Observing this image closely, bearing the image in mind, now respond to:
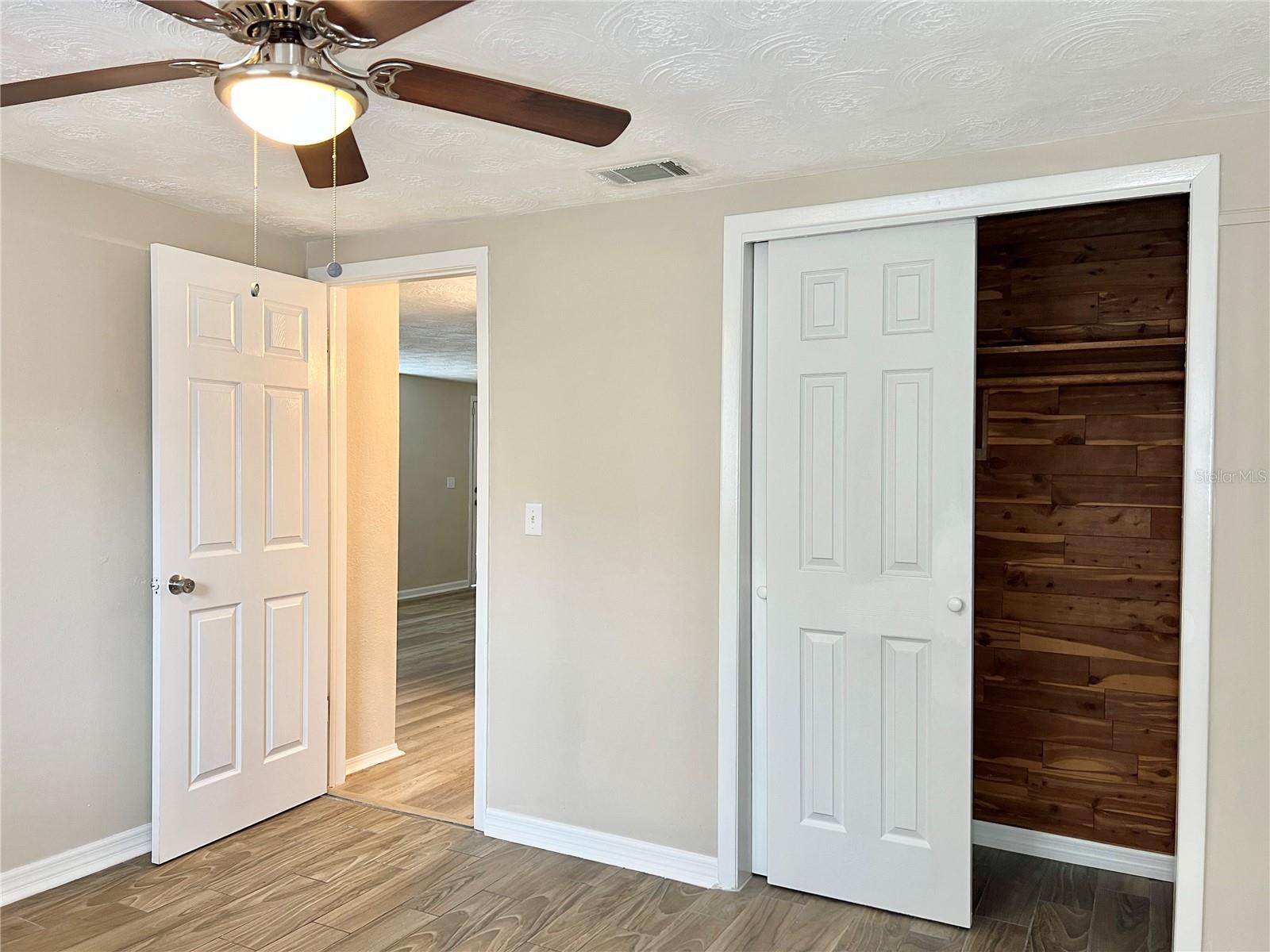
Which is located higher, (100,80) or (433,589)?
(100,80)

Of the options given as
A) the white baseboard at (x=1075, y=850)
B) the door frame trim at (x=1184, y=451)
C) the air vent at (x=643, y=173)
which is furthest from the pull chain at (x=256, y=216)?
the white baseboard at (x=1075, y=850)

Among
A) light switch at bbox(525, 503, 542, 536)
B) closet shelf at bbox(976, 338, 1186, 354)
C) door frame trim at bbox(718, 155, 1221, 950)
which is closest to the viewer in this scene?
door frame trim at bbox(718, 155, 1221, 950)

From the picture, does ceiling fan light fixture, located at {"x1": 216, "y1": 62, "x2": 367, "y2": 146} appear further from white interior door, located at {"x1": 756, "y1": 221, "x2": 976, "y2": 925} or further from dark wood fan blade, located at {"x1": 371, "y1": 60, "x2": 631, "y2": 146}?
white interior door, located at {"x1": 756, "y1": 221, "x2": 976, "y2": 925}

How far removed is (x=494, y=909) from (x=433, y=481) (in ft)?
23.8

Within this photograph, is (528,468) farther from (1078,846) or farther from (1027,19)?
(1078,846)

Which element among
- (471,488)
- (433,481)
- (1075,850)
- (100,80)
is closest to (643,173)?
(100,80)

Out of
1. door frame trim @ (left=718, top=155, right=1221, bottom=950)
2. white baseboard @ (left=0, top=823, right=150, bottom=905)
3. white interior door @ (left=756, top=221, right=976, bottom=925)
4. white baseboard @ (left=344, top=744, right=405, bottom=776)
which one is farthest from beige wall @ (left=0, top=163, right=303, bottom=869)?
white interior door @ (left=756, top=221, right=976, bottom=925)

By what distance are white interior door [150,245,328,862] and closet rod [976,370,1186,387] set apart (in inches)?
105

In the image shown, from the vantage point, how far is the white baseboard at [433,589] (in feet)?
30.3

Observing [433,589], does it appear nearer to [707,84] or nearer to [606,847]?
[606,847]

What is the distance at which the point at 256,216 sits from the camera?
327cm

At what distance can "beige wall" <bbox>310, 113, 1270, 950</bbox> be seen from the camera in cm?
305

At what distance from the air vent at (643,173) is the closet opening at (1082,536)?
4.02 ft

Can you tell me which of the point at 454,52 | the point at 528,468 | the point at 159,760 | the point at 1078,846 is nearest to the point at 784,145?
the point at 454,52
